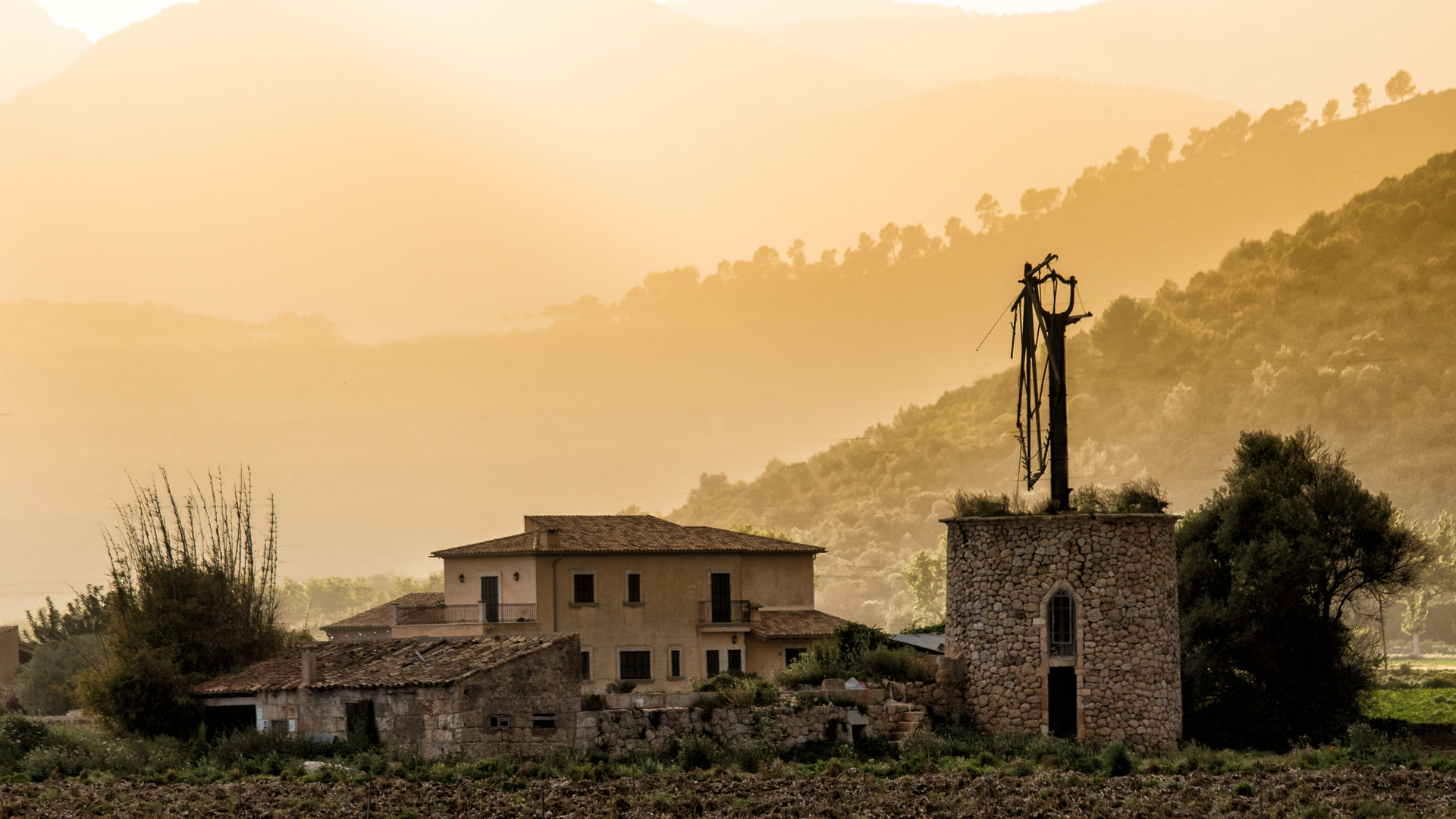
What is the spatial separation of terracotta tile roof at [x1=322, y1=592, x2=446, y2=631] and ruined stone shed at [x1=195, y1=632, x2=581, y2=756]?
17.0m

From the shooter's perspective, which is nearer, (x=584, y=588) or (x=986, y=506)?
(x=986, y=506)

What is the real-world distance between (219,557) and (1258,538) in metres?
28.7

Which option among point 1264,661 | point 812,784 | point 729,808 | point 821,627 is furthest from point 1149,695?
point 821,627

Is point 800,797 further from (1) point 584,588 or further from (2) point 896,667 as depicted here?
(1) point 584,588

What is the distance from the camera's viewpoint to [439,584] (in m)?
160

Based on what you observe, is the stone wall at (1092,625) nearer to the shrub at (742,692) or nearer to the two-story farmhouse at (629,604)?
the shrub at (742,692)

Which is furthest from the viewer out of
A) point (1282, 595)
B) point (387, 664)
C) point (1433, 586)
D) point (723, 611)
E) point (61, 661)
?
point (1433, 586)

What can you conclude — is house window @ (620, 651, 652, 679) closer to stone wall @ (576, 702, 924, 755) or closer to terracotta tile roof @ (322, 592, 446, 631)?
terracotta tile roof @ (322, 592, 446, 631)

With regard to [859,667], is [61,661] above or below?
below

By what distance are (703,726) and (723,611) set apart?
20.9 metres

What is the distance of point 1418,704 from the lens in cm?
5431

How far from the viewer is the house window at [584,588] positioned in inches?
2062

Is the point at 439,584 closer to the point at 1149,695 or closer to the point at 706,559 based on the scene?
the point at 706,559

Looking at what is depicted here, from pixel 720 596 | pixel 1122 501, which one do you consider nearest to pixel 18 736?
pixel 720 596
